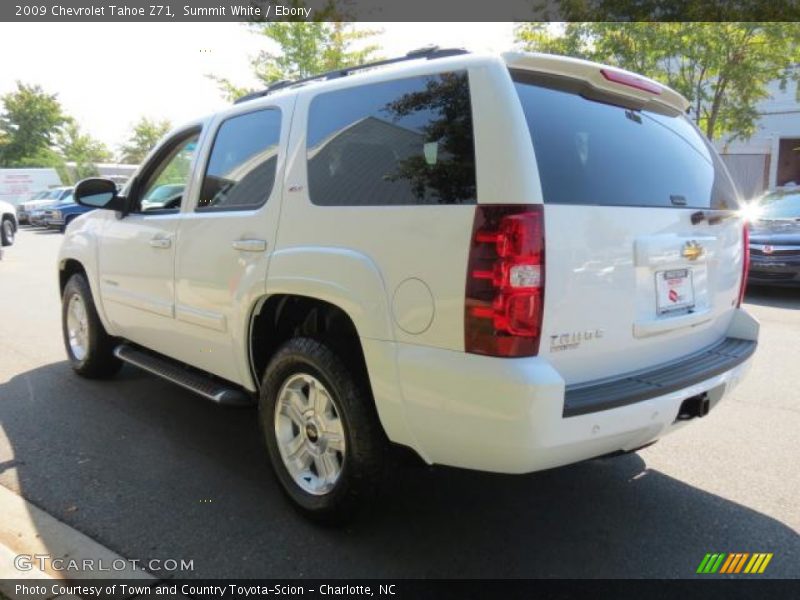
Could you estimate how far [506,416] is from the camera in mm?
2303

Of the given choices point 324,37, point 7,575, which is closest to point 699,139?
point 7,575

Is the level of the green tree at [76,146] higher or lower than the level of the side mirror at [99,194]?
higher

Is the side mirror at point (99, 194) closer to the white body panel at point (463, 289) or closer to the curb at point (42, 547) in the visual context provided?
the white body panel at point (463, 289)

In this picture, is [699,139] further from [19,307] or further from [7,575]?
[19,307]

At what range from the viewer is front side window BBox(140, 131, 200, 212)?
13.8ft

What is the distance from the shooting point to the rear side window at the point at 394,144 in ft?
8.26

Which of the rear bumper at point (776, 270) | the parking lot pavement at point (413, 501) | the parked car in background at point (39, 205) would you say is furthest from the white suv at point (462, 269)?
the parked car in background at point (39, 205)

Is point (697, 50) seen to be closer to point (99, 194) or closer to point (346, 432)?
point (99, 194)

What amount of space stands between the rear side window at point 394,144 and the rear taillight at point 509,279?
169mm

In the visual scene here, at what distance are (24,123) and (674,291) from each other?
6049 centimetres

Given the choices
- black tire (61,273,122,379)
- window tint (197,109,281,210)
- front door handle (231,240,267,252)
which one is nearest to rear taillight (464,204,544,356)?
front door handle (231,240,267,252)

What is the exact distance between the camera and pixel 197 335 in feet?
12.5

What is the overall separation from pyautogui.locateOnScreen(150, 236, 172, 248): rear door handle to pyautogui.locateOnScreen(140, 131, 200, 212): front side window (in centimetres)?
24

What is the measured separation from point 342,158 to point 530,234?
105 centimetres
